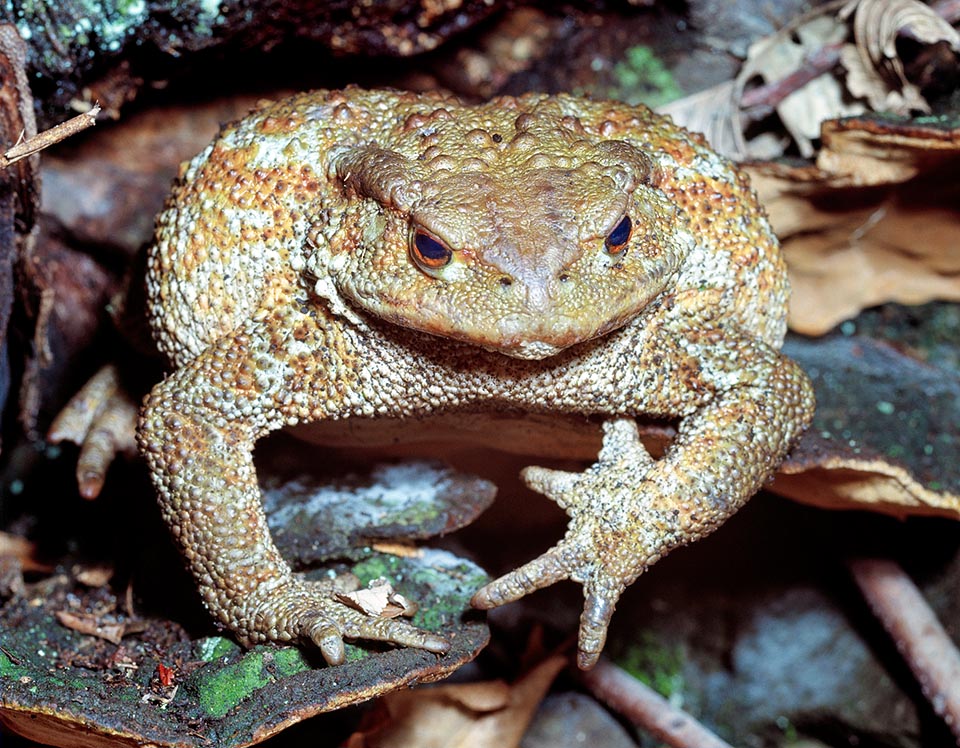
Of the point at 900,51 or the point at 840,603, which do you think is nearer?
the point at 900,51

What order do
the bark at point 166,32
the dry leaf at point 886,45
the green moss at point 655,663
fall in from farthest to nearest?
1. the green moss at point 655,663
2. the dry leaf at point 886,45
3. the bark at point 166,32

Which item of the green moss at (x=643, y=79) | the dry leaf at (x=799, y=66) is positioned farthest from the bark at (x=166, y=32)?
the dry leaf at (x=799, y=66)

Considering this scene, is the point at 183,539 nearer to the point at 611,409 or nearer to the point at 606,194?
the point at 611,409

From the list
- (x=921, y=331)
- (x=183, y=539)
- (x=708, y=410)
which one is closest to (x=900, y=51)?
(x=921, y=331)

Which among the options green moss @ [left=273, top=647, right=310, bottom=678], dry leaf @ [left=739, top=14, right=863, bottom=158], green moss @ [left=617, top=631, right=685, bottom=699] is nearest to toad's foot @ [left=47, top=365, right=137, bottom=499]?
green moss @ [left=273, top=647, right=310, bottom=678]

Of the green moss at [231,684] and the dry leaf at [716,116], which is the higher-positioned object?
the dry leaf at [716,116]

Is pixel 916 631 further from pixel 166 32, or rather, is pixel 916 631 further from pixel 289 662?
pixel 166 32

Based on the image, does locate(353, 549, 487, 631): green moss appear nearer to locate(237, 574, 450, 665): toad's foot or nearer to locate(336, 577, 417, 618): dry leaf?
locate(336, 577, 417, 618): dry leaf

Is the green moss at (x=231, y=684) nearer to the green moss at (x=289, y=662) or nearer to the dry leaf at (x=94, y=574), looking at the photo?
the green moss at (x=289, y=662)

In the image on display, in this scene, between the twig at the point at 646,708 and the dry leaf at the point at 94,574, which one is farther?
the twig at the point at 646,708
